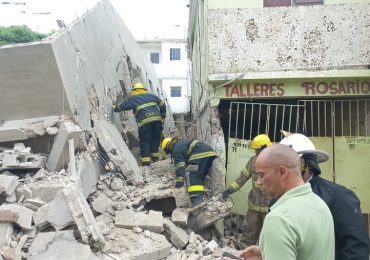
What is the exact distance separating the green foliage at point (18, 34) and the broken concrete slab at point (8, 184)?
2702cm

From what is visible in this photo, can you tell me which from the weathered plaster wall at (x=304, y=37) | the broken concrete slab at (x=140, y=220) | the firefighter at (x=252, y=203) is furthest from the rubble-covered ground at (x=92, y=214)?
the weathered plaster wall at (x=304, y=37)

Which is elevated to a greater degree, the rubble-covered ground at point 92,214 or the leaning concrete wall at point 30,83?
the leaning concrete wall at point 30,83

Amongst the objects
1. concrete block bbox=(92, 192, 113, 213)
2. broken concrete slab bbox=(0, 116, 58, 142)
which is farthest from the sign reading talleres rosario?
broken concrete slab bbox=(0, 116, 58, 142)

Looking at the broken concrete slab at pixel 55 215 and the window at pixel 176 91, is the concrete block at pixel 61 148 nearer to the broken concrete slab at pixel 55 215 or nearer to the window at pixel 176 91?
the broken concrete slab at pixel 55 215

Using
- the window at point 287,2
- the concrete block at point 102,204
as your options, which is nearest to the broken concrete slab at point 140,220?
the concrete block at point 102,204

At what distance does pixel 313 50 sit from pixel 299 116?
4.32ft

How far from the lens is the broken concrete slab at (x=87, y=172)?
625 cm

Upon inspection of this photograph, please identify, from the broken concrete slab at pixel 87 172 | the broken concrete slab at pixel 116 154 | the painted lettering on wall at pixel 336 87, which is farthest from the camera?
the painted lettering on wall at pixel 336 87

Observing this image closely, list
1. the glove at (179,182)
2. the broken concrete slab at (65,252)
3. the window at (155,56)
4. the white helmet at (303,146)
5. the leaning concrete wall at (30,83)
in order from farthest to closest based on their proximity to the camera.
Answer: the window at (155,56)
the glove at (179,182)
the leaning concrete wall at (30,83)
the broken concrete slab at (65,252)
the white helmet at (303,146)

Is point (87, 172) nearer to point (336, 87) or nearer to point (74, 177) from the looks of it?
point (74, 177)

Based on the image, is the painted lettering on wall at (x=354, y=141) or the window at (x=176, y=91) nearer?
the painted lettering on wall at (x=354, y=141)

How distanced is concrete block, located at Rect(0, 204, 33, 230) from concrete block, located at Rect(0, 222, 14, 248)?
0.33 ft

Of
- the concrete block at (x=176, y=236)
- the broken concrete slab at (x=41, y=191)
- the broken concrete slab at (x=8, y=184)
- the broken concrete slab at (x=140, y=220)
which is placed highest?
the broken concrete slab at (x=8, y=184)

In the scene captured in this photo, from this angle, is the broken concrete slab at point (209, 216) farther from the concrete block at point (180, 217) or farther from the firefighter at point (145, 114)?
the firefighter at point (145, 114)
